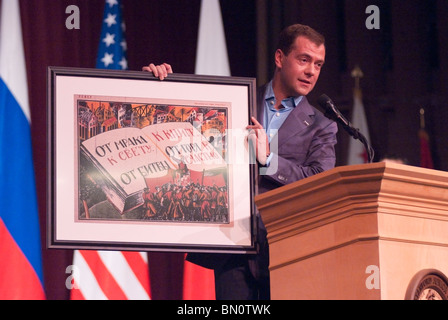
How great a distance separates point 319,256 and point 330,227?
0.28ft

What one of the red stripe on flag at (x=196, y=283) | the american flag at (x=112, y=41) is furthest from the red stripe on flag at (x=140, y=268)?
the american flag at (x=112, y=41)

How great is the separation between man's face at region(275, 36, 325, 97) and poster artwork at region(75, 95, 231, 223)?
368 millimetres

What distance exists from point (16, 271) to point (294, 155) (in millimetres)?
2302

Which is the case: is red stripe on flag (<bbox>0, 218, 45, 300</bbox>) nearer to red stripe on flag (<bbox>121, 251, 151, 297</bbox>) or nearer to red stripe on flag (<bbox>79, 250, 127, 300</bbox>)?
red stripe on flag (<bbox>79, 250, 127, 300</bbox>)

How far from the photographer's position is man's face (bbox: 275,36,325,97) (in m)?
3.35

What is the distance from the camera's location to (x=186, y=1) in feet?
18.5

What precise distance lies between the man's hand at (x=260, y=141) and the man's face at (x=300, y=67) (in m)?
0.38

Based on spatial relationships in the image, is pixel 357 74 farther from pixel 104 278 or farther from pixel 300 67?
pixel 300 67

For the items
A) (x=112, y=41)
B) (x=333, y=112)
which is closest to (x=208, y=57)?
(x=112, y=41)

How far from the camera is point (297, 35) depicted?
136 inches

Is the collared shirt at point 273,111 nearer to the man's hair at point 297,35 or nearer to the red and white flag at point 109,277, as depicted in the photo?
the man's hair at point 297,35

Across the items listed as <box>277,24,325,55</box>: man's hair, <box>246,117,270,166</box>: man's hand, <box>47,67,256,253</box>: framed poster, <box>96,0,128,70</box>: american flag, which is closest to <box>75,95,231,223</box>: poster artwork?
<box>47,67,256,253</box>: framed poster

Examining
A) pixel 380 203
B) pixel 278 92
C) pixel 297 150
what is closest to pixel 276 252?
pixel 380 203

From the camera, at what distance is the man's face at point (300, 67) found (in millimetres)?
3346
